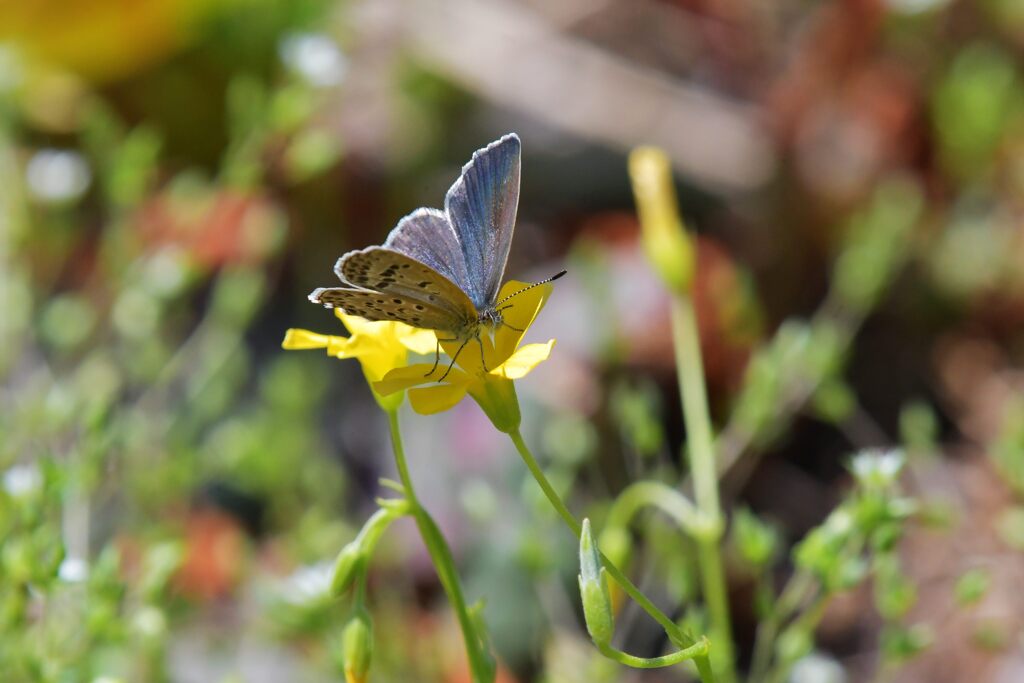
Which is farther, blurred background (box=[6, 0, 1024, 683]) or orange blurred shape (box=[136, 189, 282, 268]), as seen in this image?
orange blurred shape (box=[136, 189, 282, 268])

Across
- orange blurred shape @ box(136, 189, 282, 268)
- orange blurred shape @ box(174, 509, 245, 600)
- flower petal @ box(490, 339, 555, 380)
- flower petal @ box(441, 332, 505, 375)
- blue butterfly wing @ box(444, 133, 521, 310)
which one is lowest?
orange blurred shape @ box(174, 509, 245, 600)

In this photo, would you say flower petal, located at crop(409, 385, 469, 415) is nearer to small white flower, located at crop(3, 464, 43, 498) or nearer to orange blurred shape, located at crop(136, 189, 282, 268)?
small white flower, located at crop(3, 464, 43, 498)

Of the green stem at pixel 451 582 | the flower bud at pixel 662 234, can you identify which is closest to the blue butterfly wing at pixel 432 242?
the green stem at pixel 451 582

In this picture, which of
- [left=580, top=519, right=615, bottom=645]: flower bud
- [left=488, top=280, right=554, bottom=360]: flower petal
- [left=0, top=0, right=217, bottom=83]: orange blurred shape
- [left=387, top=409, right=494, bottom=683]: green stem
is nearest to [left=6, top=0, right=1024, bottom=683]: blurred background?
[left=0, top=0, right=217, bottom=83]: orange blurred shape

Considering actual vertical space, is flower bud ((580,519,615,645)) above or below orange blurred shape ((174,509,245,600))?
above

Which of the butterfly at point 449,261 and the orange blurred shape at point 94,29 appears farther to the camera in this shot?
the orange blurred shape at point 94,29

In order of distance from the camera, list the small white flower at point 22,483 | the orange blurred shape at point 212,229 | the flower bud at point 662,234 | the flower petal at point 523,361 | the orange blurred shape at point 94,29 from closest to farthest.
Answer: the flower petal at point 523,361 < the small white flower at point 22,483 < the flower bud at point 662,234 < the orange blurred shape at point 212,229 < the orange blurred shape at point 94,29

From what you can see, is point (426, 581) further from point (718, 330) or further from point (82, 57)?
point (82, 57)

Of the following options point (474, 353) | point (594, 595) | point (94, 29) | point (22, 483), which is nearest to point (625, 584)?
point (594, 595)

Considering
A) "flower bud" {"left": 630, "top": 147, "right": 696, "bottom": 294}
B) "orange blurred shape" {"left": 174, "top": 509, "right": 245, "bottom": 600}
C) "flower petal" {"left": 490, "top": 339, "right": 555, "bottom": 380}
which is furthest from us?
"orange blurred shape" {"left": 174, "top": 509, "right": 245, "bottom": 600}

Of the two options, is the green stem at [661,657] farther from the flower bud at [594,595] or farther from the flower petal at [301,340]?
the flower petal at [301,340]
